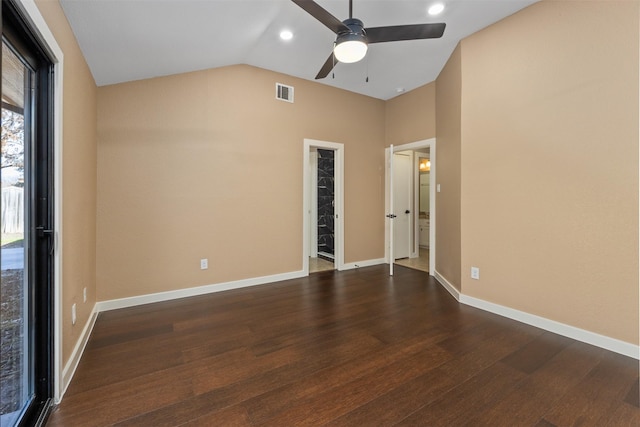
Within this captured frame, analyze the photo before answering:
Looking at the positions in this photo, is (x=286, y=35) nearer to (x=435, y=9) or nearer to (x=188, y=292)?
(x=435, y=9)

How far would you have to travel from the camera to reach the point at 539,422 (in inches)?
59.8

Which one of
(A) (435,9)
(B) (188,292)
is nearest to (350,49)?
(A) (435,9)

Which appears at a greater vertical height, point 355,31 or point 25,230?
point 355,31

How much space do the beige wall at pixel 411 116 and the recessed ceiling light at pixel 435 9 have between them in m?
1.72

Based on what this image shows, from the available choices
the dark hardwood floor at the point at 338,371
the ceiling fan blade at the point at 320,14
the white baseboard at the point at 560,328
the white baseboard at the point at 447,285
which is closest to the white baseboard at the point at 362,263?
the white baseboard at the point at 447,285

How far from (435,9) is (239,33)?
6.23ft

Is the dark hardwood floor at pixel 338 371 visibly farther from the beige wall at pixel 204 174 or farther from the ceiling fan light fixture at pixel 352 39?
the ceiling fan light fixture at pixel 352 39

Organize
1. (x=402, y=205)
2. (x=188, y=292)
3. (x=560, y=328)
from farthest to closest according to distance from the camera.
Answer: (x=402, y=205)
(x=188, y=292)
(x=560, y=328)

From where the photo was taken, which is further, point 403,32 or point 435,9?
point 435,9

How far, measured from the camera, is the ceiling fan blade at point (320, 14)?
1921 mm

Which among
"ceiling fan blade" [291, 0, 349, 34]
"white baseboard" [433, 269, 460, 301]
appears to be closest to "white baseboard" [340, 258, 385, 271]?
"white baseboard" [433, 269, 460, 301]

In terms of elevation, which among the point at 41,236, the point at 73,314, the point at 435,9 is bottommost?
the point at 73,314

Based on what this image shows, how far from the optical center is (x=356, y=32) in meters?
2.07

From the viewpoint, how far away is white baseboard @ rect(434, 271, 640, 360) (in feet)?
7.20
